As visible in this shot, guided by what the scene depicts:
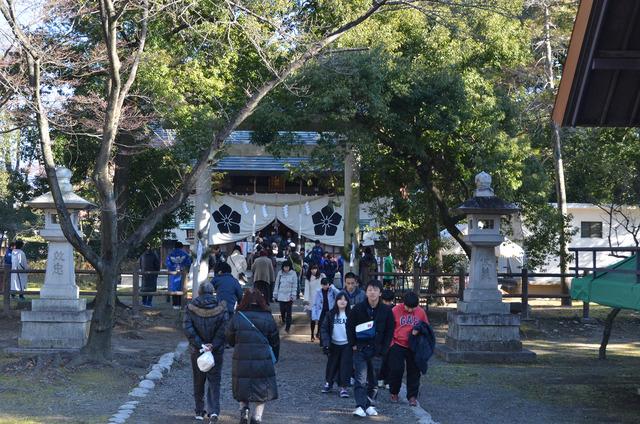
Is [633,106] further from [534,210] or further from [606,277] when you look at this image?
[534,210]

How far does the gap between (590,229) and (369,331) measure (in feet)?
84.0

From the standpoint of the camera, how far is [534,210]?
20.8m

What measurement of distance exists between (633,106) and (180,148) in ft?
31.6

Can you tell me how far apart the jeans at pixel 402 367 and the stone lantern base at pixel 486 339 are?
4.62m

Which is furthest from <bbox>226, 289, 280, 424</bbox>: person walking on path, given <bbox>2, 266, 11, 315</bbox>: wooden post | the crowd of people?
<bbox>2, 266, 11, 315</bbox>: wooden post

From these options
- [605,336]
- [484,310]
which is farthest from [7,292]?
[605,336]

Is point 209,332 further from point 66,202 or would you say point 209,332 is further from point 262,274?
point 262,274

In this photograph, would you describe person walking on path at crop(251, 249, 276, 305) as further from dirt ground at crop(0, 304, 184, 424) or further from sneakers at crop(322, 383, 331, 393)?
sneakers at crop(322, 383, 331, 393)

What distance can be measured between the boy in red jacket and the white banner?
1917 cm

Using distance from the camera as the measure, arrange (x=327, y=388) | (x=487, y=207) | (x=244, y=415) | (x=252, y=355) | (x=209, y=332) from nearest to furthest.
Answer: (x=252, y=355)
(x=244, y=415)
(x=209, y=332)
(x=327, y=388)
(x=487, y=207)

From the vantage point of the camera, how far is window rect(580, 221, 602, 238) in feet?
109

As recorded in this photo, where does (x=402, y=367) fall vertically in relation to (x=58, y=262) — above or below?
below

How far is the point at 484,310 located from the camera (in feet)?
51.0

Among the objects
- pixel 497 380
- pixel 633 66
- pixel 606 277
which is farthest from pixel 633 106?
pixel 497 380
